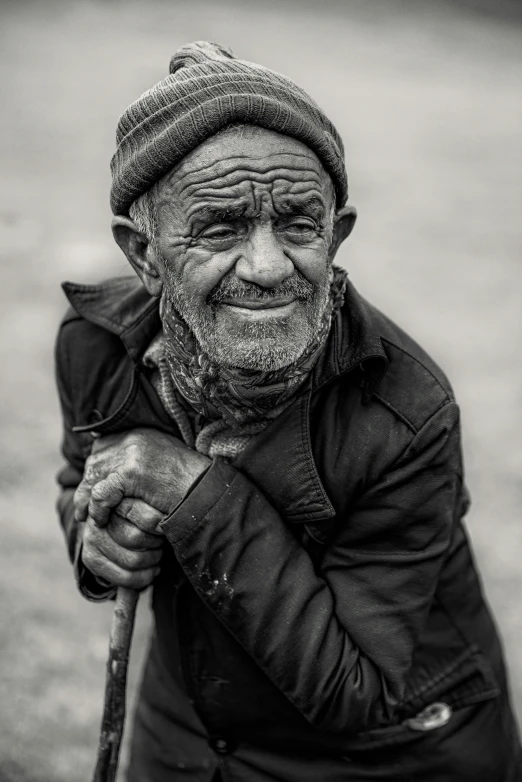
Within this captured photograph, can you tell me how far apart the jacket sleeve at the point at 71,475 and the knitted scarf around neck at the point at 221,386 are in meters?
0.33

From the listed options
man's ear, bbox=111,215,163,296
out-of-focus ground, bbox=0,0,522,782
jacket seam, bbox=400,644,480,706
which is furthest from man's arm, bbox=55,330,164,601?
out-of-focus ground, bbox=0,0,522,782

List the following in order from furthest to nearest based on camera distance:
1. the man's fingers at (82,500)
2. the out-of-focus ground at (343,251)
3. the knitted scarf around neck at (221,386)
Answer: the out-of-focus ground at (343,251) < the man's fingers at (82,500) < the knitted scarf around neck at (221,386)

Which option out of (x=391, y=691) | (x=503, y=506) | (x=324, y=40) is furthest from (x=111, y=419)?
(x=324, y=40)

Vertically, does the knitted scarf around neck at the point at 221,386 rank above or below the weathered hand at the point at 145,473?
above

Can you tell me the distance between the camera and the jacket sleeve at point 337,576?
212 centimetres

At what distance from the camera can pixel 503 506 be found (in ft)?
16.7

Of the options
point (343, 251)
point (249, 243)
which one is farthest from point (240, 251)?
point (343, 251)

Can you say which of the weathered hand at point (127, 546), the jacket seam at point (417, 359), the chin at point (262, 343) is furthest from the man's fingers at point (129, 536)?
the jacket seam at point (417, 359)

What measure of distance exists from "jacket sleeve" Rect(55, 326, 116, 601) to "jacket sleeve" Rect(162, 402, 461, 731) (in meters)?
0.38

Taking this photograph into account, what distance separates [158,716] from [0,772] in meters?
1.19

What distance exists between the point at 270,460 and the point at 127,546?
38 centimetres

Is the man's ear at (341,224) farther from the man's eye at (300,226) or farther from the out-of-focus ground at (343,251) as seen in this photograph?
the out-of-focus ground at (343,251)

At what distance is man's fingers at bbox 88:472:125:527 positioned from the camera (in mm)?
2168

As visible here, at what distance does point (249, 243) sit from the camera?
197cm
